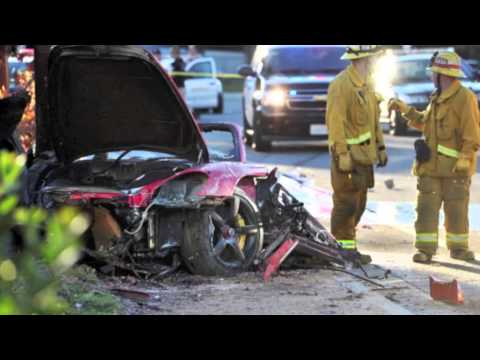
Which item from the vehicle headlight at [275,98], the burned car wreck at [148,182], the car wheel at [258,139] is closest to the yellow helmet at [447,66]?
the burned car wreck at [148,182]

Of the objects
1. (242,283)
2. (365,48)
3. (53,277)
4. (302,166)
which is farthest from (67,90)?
(302,166)

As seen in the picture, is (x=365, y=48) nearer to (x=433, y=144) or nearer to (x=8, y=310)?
(x=433, y=144)

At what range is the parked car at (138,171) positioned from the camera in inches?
254

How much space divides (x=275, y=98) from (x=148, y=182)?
35.1 feet

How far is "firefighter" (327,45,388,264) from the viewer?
7.76m

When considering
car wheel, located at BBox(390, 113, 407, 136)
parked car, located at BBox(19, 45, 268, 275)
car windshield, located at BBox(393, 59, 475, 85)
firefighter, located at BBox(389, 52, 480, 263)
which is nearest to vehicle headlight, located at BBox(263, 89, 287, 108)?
car wheel, located at BBox(390, 113, 407, 136)

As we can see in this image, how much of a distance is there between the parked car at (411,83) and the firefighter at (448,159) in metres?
11.9

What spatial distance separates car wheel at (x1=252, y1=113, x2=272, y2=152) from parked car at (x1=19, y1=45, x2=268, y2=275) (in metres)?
9.91

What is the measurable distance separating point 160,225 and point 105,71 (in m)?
1.29

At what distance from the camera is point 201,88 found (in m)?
27.2

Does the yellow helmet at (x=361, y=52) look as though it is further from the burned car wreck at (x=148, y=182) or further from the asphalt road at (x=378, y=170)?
the asphalt road at (x=378, y=170)

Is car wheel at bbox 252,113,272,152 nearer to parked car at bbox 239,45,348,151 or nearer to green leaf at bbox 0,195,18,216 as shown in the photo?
parked car at bbox 239,45,348,151

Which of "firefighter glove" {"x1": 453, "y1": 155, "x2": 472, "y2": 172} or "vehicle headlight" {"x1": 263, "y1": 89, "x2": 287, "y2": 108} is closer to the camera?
"firefighter glove" {"x1": 453, "y1": 155, "x2": 472, "y2": 172}

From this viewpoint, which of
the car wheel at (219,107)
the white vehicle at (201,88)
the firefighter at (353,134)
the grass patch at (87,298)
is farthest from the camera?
the car wheel at (219,107)
